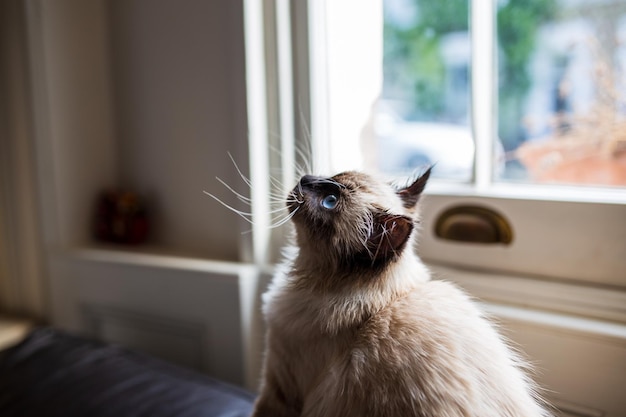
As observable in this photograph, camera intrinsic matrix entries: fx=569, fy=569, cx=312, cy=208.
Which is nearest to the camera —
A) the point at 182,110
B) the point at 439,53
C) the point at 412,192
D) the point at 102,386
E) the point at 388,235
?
the point at 388,235

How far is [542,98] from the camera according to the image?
3.33 feet

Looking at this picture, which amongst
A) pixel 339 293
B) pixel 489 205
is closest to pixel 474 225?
pixel 489 205

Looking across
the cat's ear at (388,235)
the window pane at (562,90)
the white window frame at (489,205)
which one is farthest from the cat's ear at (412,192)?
the window pane at (562,90)

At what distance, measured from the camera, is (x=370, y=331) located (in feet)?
2.12

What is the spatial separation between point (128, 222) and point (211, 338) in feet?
1.21

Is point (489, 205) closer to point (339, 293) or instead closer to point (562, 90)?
point (562, 90)

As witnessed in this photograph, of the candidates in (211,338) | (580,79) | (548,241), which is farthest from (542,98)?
(211,338)

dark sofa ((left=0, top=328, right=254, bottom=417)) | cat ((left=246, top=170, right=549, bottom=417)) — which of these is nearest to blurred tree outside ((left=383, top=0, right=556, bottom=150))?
cat ((left=246, top=170, right=549, bottom=417))

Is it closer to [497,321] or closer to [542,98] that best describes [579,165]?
[542,98]

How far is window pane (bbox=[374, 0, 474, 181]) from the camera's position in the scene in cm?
108

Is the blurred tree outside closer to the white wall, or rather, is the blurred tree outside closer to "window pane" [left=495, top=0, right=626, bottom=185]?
"window pane" [left=495, top=0, right=626, bottom=185]

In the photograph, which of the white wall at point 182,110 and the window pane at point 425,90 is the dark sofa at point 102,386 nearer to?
the white wall at point 182,110

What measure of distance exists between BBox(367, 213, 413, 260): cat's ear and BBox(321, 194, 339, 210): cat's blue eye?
49 millimetres

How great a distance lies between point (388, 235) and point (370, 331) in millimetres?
114
